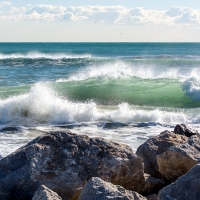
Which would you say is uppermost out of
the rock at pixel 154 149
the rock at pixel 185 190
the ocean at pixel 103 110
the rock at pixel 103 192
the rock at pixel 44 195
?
the rock at pixel 185 190

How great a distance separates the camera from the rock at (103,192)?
320cm

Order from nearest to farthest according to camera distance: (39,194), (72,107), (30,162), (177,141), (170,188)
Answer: (170,188) < (39,194) < (30,162) < (177,141) < (72,107)

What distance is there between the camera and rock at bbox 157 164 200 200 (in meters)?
3.13

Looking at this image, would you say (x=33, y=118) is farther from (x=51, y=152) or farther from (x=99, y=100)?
(x=51, y=152)

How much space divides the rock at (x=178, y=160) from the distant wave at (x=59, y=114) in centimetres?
650

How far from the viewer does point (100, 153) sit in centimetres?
433

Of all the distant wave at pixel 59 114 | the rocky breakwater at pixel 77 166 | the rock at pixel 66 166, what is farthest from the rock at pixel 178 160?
the distant wave at pixel 59 114

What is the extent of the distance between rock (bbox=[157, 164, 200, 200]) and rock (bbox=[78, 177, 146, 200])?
0.26 meters

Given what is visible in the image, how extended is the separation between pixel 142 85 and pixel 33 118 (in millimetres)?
8573

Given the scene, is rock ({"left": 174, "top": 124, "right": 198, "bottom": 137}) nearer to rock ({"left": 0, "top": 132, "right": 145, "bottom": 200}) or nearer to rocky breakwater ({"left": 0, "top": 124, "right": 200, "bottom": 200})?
rocky breakwater ({"left": 0, "top": 124, "right": 200, "bottom": 200})

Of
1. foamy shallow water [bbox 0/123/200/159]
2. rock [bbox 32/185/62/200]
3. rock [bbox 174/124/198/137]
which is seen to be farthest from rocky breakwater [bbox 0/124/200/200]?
foamy shallow water [bbox 0/123/200/159]

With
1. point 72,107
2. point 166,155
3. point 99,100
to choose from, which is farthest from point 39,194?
point 99,100

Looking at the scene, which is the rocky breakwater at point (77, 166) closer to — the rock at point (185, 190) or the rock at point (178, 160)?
the rock at point (178, 160)

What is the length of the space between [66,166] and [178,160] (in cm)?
116
